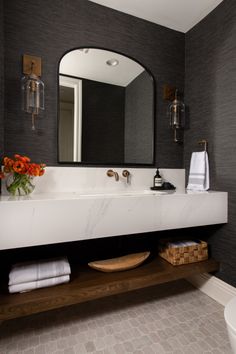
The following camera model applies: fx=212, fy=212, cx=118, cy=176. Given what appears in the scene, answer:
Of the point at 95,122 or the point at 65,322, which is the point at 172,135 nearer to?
the point at 95,122

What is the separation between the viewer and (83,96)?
171cm

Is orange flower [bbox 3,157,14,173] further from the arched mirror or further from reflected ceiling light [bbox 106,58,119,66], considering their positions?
reflected ceiling light [bbox 106,58,119,66]

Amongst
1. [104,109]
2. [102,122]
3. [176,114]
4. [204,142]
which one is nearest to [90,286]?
[102,122]

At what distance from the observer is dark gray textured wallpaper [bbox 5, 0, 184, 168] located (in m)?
1.50

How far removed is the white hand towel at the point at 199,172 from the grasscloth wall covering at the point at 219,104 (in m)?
0.05

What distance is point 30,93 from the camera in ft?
4.85

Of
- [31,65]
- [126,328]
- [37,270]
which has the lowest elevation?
[126,328]

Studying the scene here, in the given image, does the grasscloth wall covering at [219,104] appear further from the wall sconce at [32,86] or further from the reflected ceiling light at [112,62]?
the wall sconce at [32,86]

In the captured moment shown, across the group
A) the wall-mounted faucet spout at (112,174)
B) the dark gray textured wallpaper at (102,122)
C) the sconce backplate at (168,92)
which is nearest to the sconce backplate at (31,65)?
the dark gray textured wallpaper at (102,122)

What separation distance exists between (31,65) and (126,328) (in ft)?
6.28

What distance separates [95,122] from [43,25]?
0.78 metres

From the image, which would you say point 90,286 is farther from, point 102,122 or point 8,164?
point 102,122

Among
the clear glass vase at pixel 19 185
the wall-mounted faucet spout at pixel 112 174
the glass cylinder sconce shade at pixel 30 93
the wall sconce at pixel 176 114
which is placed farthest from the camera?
the wall sconce at pixel 176 114

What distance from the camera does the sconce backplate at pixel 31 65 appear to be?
150cm
